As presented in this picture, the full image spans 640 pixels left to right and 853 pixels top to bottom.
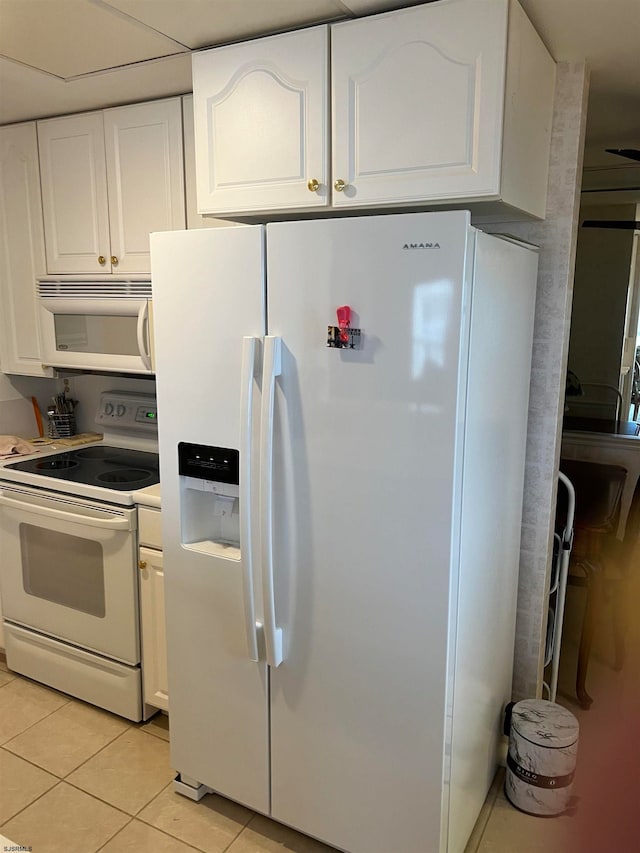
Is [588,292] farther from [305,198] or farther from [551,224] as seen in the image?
[305,198]

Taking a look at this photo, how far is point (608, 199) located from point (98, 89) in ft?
8.29

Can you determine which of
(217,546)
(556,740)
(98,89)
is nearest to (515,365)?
(217,546)

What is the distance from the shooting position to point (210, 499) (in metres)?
2.00

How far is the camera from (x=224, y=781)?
2.05 m

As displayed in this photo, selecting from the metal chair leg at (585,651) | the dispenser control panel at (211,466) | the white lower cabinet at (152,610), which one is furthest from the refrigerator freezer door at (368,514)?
the metal chair leg at (585,651)

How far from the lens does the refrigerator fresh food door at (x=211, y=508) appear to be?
1755 mm

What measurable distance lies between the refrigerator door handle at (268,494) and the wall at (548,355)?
88cm

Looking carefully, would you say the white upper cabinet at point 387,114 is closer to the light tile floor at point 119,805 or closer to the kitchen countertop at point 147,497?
the kitchen countertop at point 147,497

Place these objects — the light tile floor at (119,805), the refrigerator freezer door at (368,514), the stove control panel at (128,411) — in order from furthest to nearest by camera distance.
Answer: the stove control panel at (128,411), the light tile floor at (119,805), the refrigerator freezer door at (368,514)

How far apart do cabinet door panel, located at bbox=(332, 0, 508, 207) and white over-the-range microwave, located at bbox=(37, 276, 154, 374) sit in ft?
3.72

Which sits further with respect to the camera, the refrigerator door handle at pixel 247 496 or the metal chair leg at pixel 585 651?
the metal chair leg at pixel 585 651

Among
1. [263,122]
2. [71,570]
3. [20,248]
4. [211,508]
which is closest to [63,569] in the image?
[71,570]

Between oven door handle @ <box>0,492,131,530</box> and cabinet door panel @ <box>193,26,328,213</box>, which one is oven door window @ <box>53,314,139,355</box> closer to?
oven door handle @ <box>0,492,131,530</box>

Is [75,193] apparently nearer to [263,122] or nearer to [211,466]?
[263,122]
